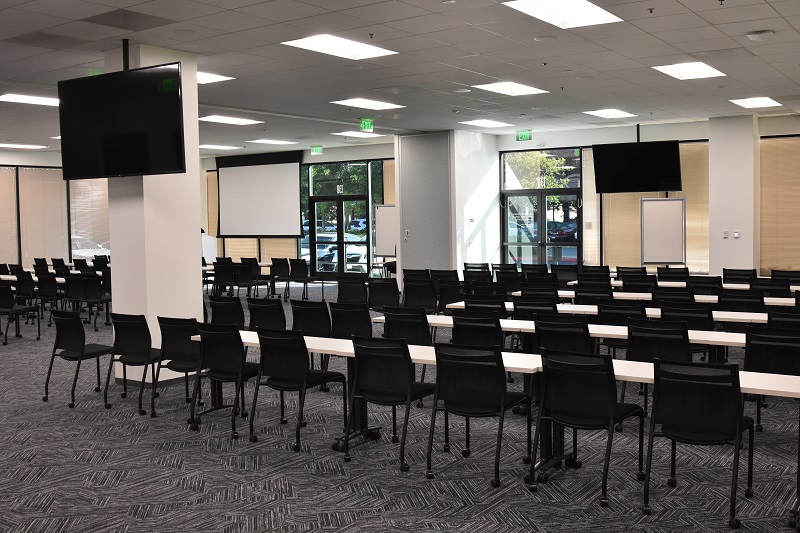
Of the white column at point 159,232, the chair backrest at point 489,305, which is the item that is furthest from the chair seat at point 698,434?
the white column at point 159,232

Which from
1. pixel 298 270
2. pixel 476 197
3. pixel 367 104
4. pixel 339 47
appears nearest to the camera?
pixel 339 47

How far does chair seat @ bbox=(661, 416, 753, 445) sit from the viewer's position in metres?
4.63

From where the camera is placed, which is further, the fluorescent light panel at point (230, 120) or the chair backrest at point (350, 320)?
the fluorescent light panel at point (230, 120)

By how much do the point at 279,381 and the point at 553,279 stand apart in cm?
672

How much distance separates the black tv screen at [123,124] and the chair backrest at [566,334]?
379 cm

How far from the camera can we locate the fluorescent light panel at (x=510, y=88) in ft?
38.4

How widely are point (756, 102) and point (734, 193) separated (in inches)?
87.0

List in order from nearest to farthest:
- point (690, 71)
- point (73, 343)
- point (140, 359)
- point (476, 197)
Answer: point (140, 359)
point (73, 343)
point (690, 71)
point (476, 197)

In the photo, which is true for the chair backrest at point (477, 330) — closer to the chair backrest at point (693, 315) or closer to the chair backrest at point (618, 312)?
the chair backrest at point (618, 312)

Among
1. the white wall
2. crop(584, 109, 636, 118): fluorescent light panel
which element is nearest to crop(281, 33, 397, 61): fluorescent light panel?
crop(584, 109, 636, 118): fluorescent light panel

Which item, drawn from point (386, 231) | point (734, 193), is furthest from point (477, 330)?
point (386, 231)

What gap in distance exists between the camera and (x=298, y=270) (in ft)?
58.2

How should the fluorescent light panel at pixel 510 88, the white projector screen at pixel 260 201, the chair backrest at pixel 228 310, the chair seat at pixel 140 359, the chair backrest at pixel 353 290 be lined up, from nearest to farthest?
the chair seat at pixel 140 359 < the chair backrest at pixel 228 310 < the chair backrest at pixel 353 290 < the fluorescent light panel at pixel 510 88 < the white projector screen at pixel 260 201

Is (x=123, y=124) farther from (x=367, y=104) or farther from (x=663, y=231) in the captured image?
(x=663, y=231)
